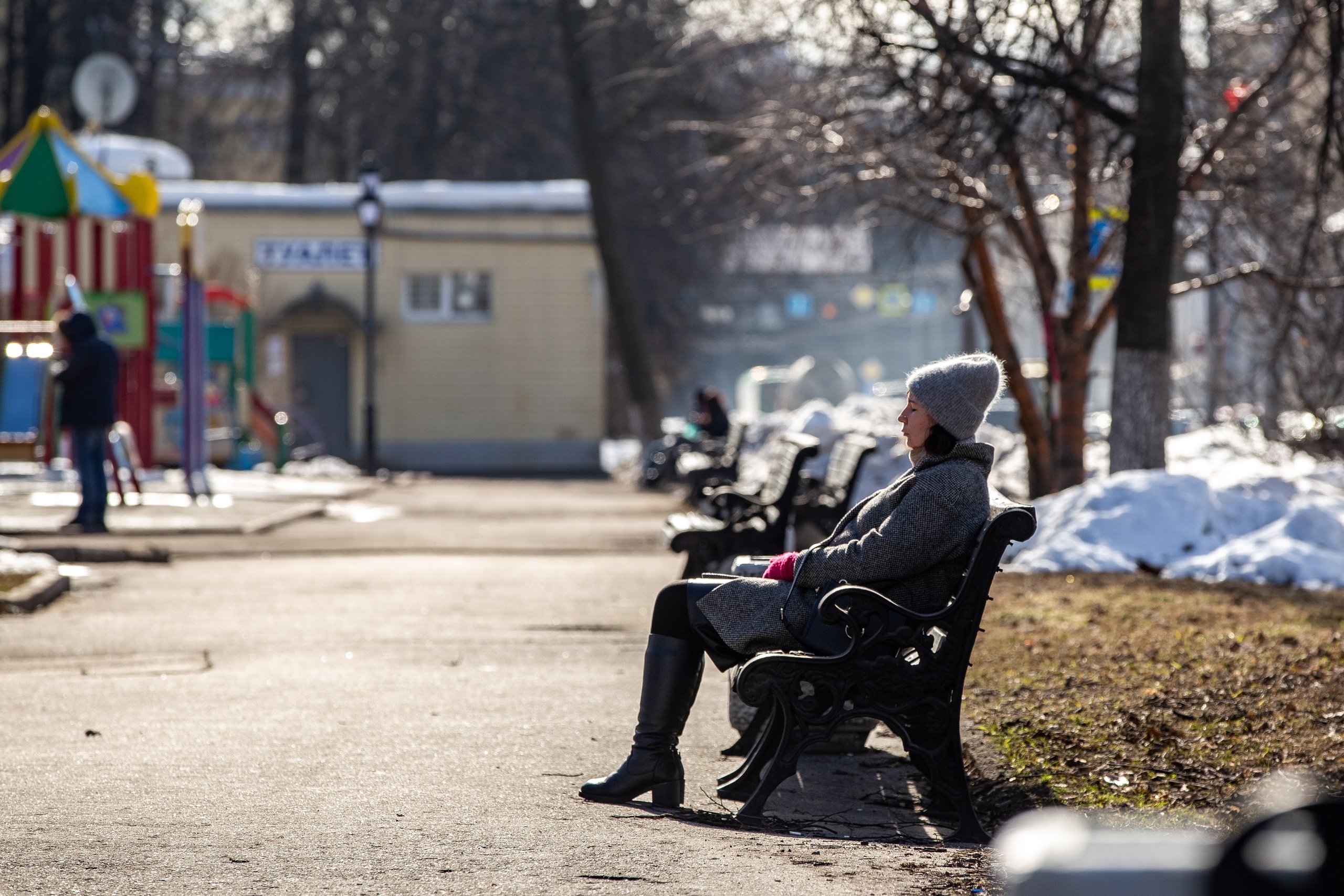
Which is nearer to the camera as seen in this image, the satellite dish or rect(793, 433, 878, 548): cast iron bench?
rect(793, 433, 878, 548): cast iron bench

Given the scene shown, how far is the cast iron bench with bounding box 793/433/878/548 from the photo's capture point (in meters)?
9.12

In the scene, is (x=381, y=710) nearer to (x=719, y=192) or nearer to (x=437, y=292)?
(x=719, y=192)

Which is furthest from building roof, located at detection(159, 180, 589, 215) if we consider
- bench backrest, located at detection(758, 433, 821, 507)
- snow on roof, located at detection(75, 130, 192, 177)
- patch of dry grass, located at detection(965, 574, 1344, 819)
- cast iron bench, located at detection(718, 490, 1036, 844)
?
cast iron bench, located at detection(718, 490, 1036, 844)

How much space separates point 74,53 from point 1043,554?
3103 cm

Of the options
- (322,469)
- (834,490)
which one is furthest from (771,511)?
(322,469)

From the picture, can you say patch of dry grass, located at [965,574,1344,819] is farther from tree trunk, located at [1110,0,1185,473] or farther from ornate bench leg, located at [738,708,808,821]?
tree trunk, located at [1110,0,1185,473]

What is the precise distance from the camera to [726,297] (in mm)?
51844

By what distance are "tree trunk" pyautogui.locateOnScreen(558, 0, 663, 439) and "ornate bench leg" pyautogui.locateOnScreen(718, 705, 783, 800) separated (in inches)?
952

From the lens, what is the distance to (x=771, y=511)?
32.1 feet

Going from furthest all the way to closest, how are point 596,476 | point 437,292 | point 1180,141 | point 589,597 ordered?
1. point 437,292
2. point 596,476
3. point 1180,141
4. point 589,597

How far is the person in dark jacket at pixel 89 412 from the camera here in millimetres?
13844

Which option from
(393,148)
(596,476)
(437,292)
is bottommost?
(596,476)

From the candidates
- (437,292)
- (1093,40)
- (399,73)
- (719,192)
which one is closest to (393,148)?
(399,73)

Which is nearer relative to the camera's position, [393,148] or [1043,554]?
[1043,554]
